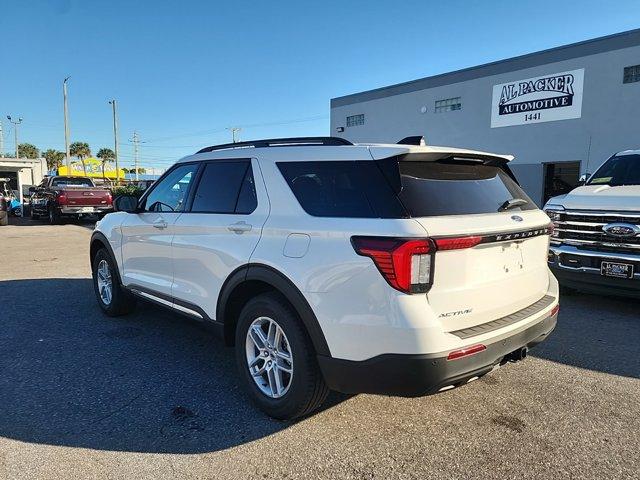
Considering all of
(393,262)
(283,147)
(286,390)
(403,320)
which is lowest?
(286,390)

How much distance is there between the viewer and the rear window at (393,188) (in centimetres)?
263

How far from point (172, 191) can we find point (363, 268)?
2504 mm

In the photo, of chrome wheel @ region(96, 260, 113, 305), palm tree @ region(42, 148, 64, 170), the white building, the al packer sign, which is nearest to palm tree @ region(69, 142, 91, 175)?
palm tree @ region(42, 148, 64, 170)

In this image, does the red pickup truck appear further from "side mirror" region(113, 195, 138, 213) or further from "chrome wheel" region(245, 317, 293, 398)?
"chrome wheel" region(245, 317, 293, 398)

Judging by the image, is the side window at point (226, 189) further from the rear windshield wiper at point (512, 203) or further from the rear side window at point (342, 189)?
the rear windshield wiper at point (512, 203)

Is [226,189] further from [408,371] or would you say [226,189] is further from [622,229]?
[622,229]

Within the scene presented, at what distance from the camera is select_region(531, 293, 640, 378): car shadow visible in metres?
4.08

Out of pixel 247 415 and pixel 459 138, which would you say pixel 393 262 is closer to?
pixel 247 415

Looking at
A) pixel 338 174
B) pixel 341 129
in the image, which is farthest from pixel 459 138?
Result: pixel 338 174

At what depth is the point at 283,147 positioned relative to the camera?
3.33 meters

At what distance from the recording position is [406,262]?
2.42 meters

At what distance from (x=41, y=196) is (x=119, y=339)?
60.5 ft

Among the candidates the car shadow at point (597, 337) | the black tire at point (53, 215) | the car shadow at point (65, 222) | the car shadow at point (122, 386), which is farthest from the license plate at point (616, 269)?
the black tire at point (53, 215)

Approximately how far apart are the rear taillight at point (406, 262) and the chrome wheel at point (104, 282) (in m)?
3.94
